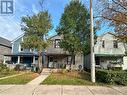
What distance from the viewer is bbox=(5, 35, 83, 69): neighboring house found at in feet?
123

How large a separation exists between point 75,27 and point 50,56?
10.2 meters

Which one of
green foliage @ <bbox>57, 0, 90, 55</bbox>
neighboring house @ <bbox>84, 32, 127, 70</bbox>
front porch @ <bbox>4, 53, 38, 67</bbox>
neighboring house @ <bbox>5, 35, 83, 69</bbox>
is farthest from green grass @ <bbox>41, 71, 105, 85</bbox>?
front porch @ <bbox>4, 53, 38, 67</bbox>

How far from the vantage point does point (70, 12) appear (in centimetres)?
3131

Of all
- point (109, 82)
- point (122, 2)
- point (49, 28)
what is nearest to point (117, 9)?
point (122, 2)

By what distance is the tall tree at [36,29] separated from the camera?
100 feet

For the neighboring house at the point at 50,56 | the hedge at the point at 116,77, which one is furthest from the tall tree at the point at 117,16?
the neighboring house at the point at 50,56

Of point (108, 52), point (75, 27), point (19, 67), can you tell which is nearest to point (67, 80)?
point (75, 27)

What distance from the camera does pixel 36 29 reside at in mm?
31125

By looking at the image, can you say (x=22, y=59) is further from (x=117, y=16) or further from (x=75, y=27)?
(x=117, y=16)

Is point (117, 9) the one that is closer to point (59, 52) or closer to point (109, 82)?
point (109, 82)

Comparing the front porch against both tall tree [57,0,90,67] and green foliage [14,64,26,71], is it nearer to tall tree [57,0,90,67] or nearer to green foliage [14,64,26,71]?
green foliage [14,64,26,71]

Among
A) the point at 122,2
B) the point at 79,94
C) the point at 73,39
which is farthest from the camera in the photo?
the point at 73,39

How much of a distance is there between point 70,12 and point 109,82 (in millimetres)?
15859

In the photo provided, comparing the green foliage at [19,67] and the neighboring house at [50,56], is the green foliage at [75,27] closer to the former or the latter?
the neighboring house at [50,56]
